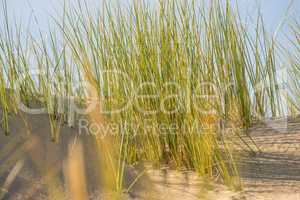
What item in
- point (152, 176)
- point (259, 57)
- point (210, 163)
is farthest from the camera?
point (259, 57)

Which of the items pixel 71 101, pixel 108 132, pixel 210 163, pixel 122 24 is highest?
pixel 122 24

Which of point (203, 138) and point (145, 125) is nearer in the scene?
point (203, 138)

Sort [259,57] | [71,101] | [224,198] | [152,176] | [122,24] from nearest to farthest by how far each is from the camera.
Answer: [224,198] < [152,176] < [122,24] < [71,101] < [259,57]

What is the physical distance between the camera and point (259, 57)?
6.39ft

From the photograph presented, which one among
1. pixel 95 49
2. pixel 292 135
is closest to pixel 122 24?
pixel 95 49

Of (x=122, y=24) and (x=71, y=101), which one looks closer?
(x=122, y=24)

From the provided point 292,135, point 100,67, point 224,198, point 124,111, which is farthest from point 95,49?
point 292,135

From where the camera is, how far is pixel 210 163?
4.33 feet

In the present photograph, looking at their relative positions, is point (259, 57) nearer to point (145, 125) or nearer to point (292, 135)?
point (292, 135)

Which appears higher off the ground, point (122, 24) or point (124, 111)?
point (122, 24)

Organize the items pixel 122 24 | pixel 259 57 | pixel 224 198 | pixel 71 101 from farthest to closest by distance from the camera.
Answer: pixel 259 57, pixel 71 101, pixel 122 24, pixel 224 198

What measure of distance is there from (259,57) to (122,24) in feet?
2.76

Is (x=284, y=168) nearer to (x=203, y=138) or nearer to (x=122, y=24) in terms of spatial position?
(x=203, y=138)

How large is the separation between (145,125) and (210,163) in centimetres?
30
